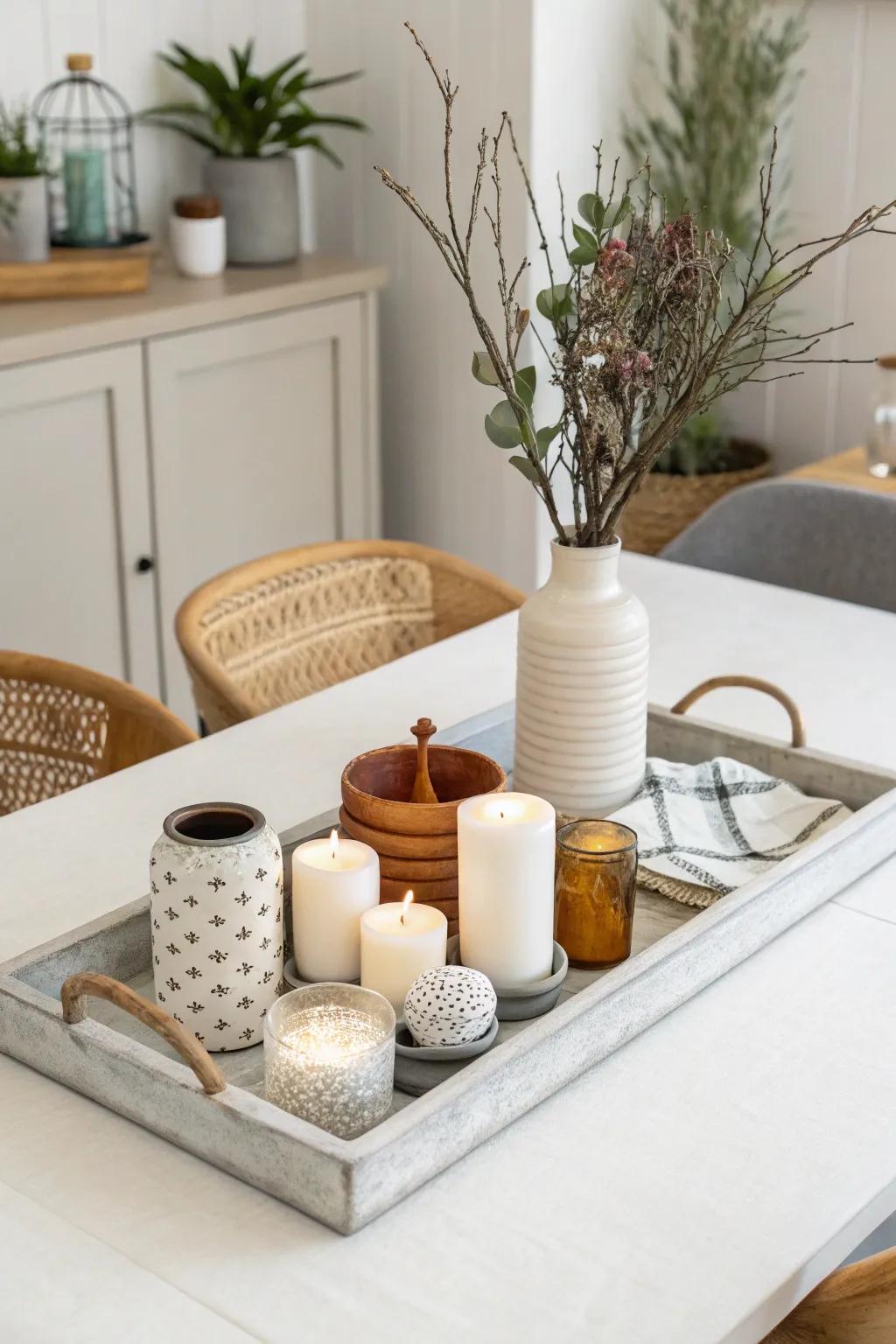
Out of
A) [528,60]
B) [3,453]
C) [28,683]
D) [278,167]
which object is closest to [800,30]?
[528,60]

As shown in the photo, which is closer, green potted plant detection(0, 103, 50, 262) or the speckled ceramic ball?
the speckled ceramic ball

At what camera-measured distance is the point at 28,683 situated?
1835mm

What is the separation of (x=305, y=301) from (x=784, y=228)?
3.60 feet

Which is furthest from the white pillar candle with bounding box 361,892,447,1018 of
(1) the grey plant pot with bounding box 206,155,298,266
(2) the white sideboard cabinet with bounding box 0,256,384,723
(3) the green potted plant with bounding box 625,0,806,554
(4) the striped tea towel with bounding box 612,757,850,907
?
(3) the green potted plant with bounding box 625,0,806,554

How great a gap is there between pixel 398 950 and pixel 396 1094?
9 cm

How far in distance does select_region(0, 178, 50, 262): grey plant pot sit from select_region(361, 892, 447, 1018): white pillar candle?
1.97m

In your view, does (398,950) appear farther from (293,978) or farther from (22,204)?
(22,204)

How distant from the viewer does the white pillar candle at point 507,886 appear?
1182mm

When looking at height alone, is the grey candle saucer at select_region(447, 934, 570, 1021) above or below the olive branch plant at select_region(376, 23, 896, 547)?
below

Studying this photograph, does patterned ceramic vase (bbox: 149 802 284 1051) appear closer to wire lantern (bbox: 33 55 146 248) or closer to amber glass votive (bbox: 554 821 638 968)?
amber glass votive (bbox: 554 821 638 968)

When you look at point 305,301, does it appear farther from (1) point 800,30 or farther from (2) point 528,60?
(1) point 800,30

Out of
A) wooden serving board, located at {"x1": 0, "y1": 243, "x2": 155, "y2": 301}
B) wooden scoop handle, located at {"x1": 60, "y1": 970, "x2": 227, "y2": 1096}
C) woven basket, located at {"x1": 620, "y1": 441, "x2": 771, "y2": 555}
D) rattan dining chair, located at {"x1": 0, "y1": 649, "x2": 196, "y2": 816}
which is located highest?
wooden serving board, located at {"x1": 0, "y1": 243, "x2": 155, "y2": 301}

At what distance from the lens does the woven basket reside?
349 centimetres

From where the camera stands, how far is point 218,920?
1.15 m
